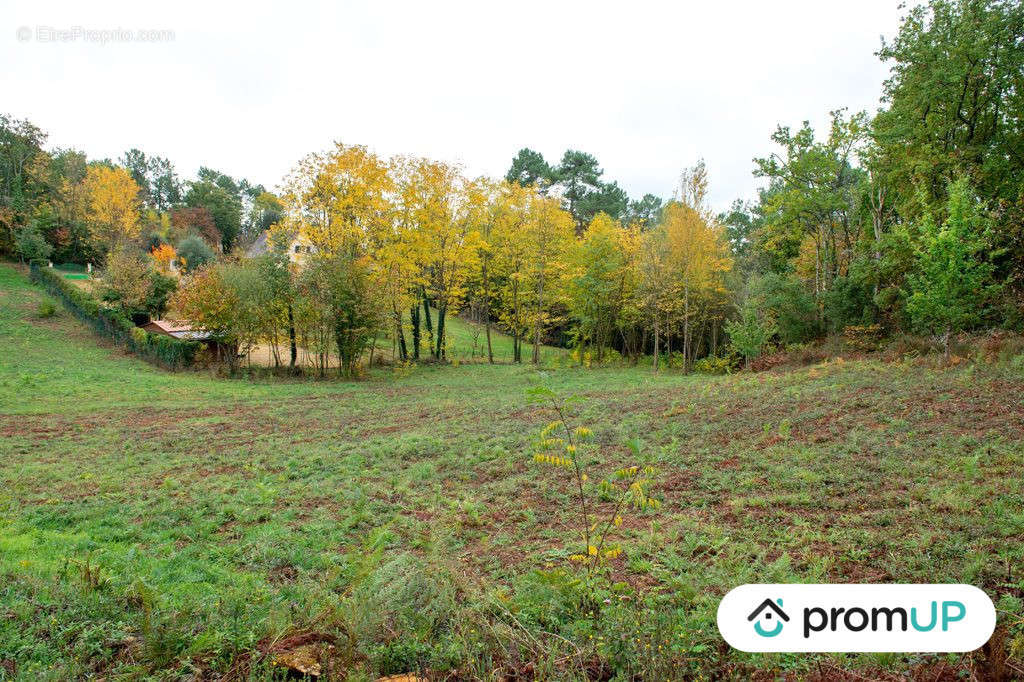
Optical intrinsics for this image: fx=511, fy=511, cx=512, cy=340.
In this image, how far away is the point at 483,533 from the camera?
20.4ft

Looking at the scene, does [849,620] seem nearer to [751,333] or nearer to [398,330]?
[751,333]

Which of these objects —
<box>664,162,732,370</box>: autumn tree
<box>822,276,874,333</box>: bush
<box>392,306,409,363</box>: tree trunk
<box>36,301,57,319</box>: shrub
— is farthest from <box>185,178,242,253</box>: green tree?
<box>822,276,874,333</box>: bush

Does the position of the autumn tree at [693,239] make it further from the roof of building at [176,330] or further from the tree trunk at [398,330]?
the roof of building at [176,330]

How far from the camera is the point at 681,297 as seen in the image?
87.5 ft

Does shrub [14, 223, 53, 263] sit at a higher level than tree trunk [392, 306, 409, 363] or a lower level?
higher

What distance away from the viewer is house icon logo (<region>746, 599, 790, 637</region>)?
2943 millimetres

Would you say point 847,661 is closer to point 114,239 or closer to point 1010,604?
point 1010,604

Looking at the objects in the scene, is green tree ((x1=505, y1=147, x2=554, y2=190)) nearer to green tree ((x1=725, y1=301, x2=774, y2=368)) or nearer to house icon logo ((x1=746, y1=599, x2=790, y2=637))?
green tree ((x1=725, y1=301, x2=774, y2=368))

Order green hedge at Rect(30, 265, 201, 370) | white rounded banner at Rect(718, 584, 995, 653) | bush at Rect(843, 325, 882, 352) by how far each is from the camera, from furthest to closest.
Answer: green hedge at Rect(30, 265, 201, 370), bush at Rect(843, 325, 882, 352), white rounded banner at Rect(718, 584, 995, 653)

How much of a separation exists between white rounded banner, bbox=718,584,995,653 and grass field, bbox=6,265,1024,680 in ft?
0.44

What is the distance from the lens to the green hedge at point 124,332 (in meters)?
23.2

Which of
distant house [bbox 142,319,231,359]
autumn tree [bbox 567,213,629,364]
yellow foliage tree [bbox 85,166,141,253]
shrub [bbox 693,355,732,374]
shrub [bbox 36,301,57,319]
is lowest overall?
shrub [bbox 693,355,732,374]

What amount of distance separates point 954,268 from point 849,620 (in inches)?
576

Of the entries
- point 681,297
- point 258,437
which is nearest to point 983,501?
point 258,437
